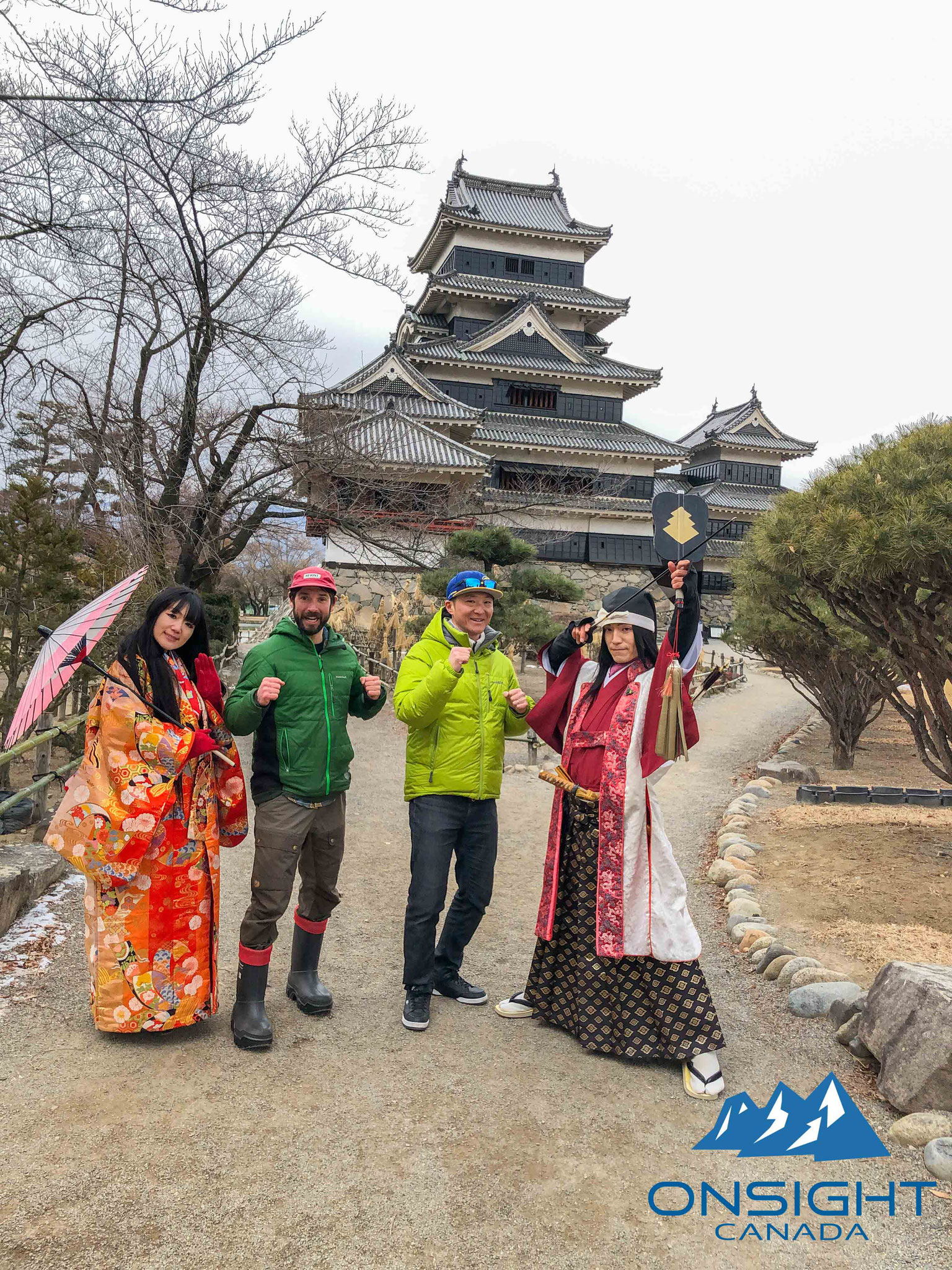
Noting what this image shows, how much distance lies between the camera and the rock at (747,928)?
436cm

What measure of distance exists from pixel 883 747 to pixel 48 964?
11.5 m

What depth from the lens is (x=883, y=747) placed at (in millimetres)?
12016

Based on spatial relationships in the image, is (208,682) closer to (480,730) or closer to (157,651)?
(157,651)

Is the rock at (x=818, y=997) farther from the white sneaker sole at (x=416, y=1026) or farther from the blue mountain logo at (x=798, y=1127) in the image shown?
the white sneaker sole at (x=416, y=1026)

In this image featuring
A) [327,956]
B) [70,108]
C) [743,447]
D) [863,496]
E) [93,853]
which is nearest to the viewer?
[93,853]

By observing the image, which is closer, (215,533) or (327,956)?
(327,956)

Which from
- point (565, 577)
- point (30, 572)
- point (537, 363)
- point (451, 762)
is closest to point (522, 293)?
point (537, 363)

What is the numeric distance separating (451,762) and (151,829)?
1124 mm

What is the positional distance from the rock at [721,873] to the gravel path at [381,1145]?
1660 mm

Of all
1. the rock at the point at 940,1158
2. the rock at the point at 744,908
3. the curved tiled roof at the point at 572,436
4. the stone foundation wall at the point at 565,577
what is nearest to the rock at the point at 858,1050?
the rock at the point at 940,1158

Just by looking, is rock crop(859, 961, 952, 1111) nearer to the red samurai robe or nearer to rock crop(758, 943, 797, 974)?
the red samurai robe

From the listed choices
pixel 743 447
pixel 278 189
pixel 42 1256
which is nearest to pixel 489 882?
pixel 42 1256

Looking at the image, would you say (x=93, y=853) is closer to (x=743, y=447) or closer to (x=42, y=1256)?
(x=42, y=1256)

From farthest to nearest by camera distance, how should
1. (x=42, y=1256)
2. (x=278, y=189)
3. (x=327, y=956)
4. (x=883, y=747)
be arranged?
(x=883, y=747), (x=278, y=189), (x=327, y=956), (x=42, y=1256)
